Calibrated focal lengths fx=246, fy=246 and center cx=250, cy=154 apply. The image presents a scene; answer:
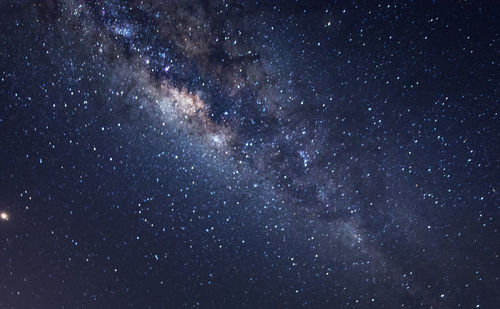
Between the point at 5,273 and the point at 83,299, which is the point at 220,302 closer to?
the point at 83,299

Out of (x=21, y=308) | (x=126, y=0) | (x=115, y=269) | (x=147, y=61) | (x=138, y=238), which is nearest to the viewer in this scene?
(x=126, y=0)

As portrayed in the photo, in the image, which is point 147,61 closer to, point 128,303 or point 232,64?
point 232,64

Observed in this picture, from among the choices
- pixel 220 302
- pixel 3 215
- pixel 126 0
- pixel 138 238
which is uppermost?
pixel 126 0

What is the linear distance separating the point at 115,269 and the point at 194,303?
2.70 ft

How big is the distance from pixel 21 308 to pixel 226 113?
321 cm

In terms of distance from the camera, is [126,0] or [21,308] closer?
[126,0]

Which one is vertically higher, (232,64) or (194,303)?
(232,64)

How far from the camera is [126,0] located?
1430 millimetres

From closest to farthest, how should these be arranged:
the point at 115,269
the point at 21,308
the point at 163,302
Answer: the point at 115,269 < the point at 163,302 < the point at 21,308

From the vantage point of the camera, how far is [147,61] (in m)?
1.58

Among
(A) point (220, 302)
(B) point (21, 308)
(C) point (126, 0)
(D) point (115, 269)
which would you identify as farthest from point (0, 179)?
(A) point (220, 302)

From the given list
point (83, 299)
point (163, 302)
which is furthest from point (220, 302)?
point (83, 299)

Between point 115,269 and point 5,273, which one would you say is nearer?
point 115,269

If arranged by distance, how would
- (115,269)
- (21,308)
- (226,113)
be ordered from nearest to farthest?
(226,113)
(115,269)
(21,308)
